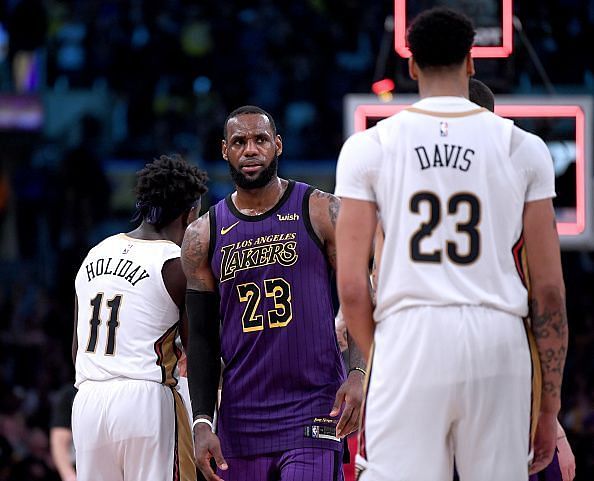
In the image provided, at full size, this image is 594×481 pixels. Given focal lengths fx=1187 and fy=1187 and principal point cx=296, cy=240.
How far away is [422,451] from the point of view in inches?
163

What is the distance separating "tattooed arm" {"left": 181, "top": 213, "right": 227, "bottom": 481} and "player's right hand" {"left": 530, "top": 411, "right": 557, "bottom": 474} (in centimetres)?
167

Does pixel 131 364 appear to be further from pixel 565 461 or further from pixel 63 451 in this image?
pixel 63 451

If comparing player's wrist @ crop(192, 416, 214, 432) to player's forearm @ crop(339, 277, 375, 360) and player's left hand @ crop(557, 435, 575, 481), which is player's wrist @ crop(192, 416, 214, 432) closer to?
player's forearm @ crop(339, 277, 375, 360)

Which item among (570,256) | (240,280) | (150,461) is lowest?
(570,256)

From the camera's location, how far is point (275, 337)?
558 cm

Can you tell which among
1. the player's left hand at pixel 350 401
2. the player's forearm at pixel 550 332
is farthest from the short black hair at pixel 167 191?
the player's forearm at pixel 550 332

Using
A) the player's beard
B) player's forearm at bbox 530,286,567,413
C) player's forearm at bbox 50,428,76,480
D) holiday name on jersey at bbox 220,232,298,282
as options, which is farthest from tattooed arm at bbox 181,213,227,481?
player's forearm at bbox 50,428,76,480

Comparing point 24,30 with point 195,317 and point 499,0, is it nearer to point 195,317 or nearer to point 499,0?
point 499,0

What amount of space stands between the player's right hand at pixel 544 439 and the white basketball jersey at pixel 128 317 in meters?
2.33

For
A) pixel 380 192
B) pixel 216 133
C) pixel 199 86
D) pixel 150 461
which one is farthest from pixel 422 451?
pixel 199 86

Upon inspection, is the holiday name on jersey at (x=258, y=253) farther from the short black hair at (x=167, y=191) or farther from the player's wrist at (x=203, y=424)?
the short black hair at (x=167, y=191)

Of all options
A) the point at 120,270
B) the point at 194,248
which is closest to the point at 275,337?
the point at 194,248

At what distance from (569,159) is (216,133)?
25.6ft

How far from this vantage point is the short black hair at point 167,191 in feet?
21.0
